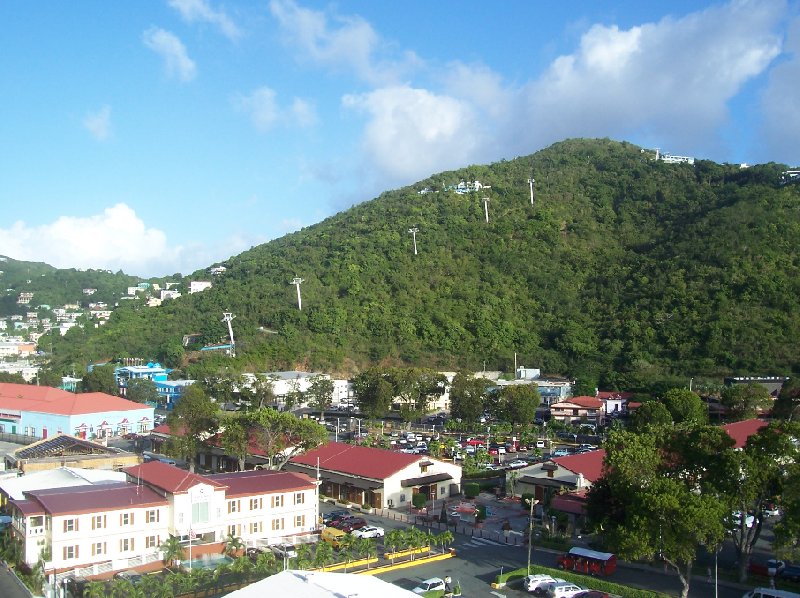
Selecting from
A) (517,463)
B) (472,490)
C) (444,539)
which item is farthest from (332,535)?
(517,463)

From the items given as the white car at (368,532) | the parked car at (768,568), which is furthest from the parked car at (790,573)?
the white car at (368,532)

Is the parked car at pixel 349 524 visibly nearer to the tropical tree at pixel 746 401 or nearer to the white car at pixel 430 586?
the white car at pixel 430 586

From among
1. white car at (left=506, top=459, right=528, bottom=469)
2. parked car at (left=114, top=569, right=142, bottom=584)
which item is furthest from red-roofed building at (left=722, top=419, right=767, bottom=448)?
parked car at (left=114, top=569, right=142, bottom=584)

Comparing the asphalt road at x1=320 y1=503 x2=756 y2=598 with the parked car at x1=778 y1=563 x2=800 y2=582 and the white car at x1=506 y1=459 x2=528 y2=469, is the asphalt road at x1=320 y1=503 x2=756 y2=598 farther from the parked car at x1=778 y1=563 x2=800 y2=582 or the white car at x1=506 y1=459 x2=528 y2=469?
the white car at x1=506 y1=459 x2=528 y2=469

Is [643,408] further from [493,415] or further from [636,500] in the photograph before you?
[636,500]

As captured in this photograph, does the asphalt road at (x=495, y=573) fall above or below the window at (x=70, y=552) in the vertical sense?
below
